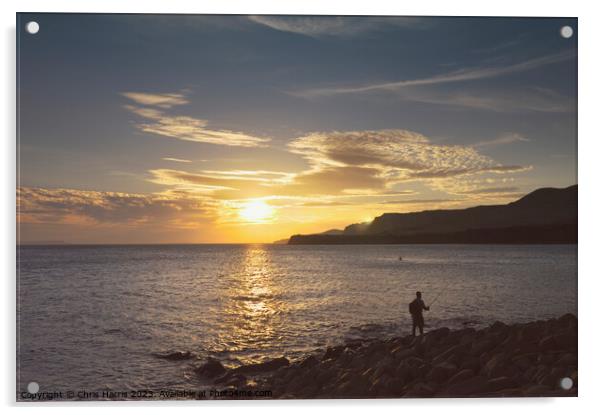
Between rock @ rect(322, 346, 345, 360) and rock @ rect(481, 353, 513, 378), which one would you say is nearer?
rock @ rect(481, 353, 513, 378)

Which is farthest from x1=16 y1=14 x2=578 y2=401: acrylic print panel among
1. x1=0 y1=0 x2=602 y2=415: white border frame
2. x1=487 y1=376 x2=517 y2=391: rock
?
x1=0 y1=0 x2=602 y2=415: white border frame

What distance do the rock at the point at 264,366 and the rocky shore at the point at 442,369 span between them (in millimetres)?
16

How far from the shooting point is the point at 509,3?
6270 millimetres

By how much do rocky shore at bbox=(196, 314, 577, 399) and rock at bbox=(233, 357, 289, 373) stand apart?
0.05 ft

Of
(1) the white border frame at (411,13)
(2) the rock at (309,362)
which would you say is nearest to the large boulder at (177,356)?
(1) the white border frame at (411,13)

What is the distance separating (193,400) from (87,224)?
3.88 m

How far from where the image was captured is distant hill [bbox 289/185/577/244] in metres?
6.45

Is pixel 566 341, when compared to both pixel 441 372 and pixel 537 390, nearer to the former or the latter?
pixel 537 390

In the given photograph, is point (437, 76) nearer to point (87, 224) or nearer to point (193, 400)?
point (193, 400)

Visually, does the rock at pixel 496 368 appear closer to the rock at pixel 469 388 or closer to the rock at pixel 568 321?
the rock at pixel 469 388

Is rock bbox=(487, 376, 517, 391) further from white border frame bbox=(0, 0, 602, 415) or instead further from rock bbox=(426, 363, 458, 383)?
rock bbox=(426, 363, 458, 383)

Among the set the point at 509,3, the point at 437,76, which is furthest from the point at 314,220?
the point at 509,3

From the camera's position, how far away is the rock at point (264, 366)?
6.64 metres

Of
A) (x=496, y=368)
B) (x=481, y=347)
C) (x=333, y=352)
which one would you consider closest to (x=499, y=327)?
(x=481, y=347)
